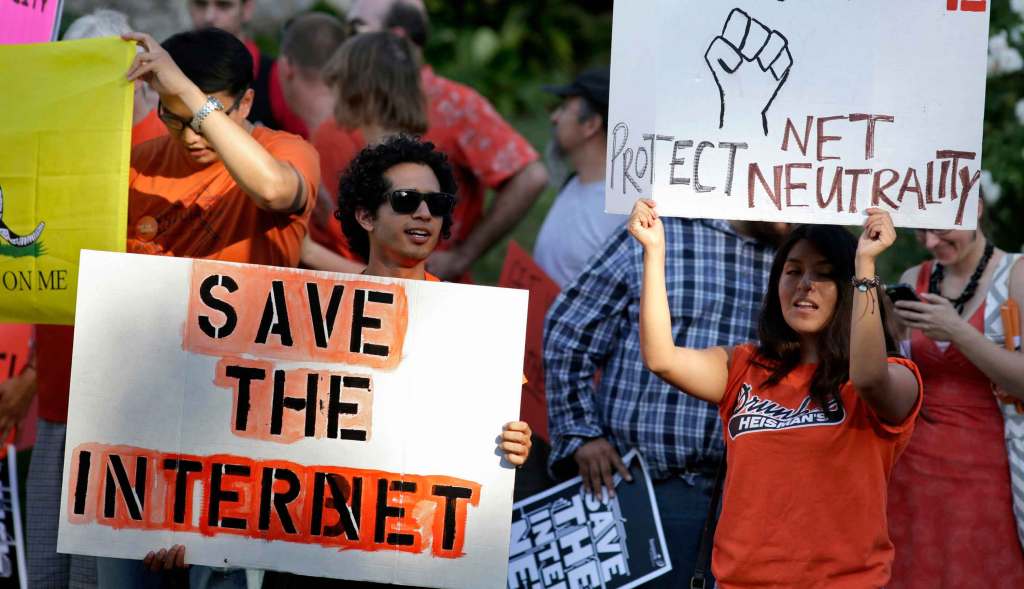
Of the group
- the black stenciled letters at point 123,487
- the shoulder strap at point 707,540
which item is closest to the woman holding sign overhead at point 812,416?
the shoulder strap at point 707,540

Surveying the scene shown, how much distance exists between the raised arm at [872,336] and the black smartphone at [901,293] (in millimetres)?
720

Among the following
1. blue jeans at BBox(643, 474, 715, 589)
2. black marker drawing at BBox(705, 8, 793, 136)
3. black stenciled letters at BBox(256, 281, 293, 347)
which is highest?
black marker drawing at BBox(705, 8, 793, 136)

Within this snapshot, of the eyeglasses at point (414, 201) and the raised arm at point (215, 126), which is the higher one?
the raised arm at point (215, 126)

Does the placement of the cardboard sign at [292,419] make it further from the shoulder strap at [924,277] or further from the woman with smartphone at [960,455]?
the shoulder strap at [924,277]

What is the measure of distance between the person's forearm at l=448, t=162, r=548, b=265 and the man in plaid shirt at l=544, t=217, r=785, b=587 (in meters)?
1.23

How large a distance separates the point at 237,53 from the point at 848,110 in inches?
68.7

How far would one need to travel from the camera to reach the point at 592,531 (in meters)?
4.39

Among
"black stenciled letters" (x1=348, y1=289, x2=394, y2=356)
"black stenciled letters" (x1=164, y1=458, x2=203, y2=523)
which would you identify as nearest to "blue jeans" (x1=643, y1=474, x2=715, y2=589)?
"black stenciled letters" (x1=348, y1=289, x2=394, y2=356)

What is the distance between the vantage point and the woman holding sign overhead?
338 centimetres

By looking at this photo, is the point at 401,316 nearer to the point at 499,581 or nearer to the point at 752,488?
the point at 499,581

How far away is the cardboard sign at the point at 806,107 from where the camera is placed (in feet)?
11.3

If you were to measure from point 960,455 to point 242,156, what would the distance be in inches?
93.2

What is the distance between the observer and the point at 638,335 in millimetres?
4539

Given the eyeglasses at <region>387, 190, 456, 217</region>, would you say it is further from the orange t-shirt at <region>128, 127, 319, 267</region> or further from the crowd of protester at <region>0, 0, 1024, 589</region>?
the orange t-shirt at <region>128, 127, 319, 267</region>
